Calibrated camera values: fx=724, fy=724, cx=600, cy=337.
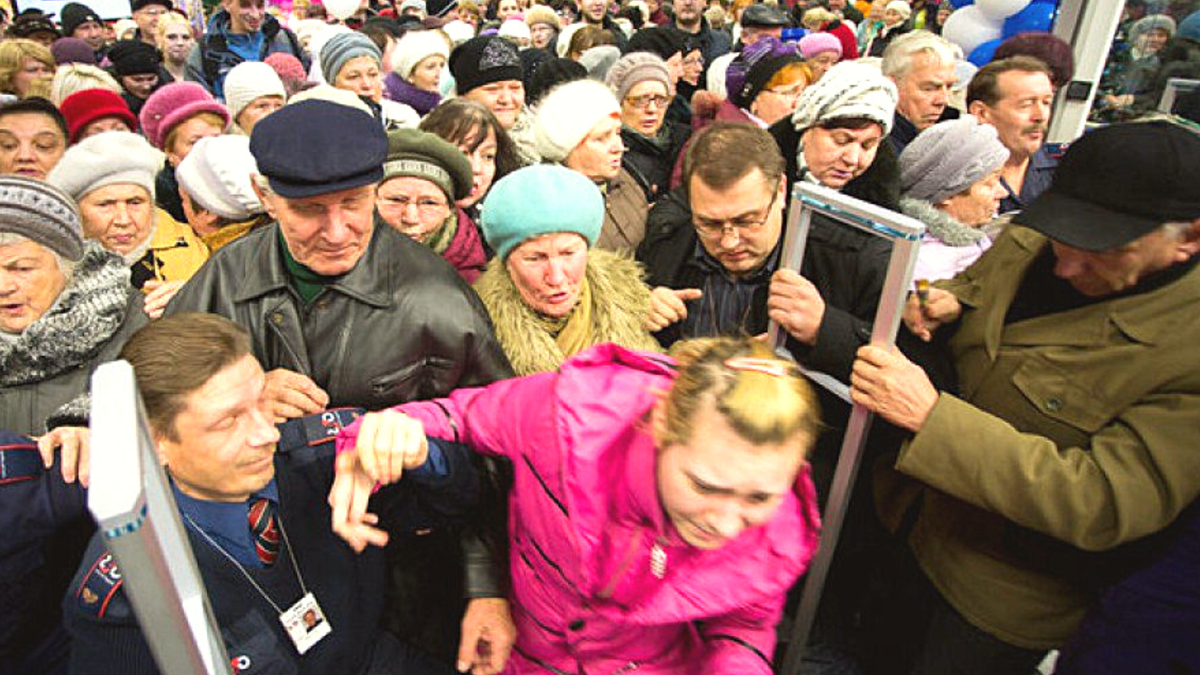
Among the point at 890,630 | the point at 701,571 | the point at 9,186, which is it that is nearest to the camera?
the point at 701,571

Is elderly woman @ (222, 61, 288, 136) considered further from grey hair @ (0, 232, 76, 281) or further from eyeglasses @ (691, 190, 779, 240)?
eyeglasses @ (691, 190, 779, 240)

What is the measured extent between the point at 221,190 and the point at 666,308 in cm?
194

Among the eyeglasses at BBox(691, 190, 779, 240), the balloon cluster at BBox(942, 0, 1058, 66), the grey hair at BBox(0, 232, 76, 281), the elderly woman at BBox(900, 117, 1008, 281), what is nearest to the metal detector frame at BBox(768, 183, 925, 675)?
the eyeglasses at BBox(691, 190, 779, 240)

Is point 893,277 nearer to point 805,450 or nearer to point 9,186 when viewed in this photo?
point 805,450

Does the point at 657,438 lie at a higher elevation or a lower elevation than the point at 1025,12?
lower

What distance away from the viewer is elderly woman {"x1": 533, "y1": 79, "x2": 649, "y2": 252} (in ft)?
10.5

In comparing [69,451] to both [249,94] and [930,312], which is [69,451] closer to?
[930,312]

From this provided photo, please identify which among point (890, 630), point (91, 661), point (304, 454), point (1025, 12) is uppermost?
point (1025, 12)

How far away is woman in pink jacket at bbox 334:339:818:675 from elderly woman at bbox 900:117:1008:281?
4.72 feet

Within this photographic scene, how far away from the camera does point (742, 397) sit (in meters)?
1.26

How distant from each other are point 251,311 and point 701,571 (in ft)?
4.40

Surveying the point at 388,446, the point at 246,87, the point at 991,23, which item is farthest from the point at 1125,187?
the point at 991,23

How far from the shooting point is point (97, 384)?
0.72m

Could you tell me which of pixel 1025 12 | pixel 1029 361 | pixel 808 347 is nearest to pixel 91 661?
pixel 808 347
